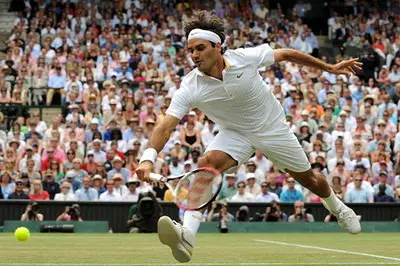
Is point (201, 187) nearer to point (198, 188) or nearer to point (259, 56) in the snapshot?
point (198, 188)

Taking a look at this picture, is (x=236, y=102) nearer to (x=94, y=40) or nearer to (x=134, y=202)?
(x=134, y=202)

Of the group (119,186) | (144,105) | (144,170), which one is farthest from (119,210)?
(144,170)

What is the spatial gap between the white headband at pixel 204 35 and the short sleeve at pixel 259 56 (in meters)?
0.43

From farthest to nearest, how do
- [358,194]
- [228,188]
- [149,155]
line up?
[358,194] < [228,188] < [149,155]

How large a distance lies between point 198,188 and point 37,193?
1071 centimetres

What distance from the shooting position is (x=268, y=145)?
354 inches

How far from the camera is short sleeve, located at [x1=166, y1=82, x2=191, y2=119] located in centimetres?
817

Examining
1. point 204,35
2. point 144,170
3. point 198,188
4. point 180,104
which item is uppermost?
point 204,35

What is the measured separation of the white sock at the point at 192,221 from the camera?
26.7ft

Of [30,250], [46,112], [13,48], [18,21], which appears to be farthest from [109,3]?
[30,250]

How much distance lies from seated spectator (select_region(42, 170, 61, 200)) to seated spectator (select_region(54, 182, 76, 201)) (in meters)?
0.22

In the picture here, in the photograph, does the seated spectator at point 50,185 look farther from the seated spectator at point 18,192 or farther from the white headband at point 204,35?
the white headband at point 204,35

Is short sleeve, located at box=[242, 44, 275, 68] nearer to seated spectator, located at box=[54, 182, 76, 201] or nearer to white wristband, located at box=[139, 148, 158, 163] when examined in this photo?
white wristband, located at box=[139, 148, 158, 163]

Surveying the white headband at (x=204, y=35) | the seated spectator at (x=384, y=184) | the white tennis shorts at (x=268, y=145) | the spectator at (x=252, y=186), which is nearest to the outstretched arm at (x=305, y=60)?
the white tennis shorts at (x=268, y=145)
